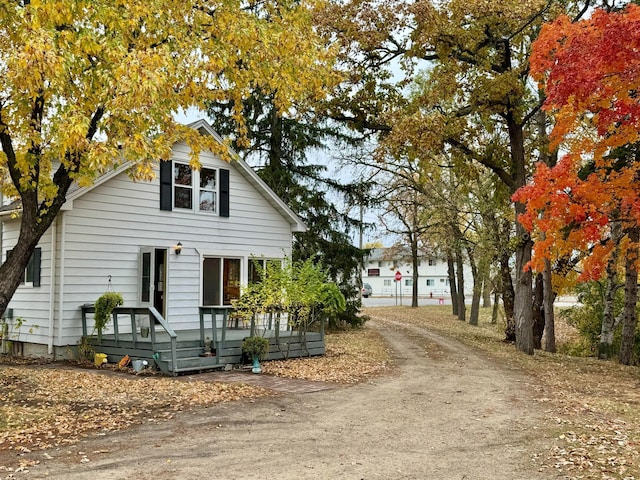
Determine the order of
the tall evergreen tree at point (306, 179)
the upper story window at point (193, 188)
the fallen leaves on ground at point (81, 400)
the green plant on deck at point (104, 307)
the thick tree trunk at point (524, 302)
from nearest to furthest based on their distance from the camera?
the fallen leaves on ground at point (81, 400) < the green plant on deck at point (104, 307) < the upper story window at point (193, 188) < the thick tree trunk at point (524, 302) < the tall evergreen tree at point (306, 179)

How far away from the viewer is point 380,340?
17.5 metres

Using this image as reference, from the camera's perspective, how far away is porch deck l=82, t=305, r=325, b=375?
36.7 feet

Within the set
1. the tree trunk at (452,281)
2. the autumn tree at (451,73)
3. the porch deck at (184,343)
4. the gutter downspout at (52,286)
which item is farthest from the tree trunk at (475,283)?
the gutter downspout at (52,286)

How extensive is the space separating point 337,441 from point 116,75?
5.05 meters

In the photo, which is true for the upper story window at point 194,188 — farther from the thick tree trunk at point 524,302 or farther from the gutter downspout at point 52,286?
the thick tree trunk at point 524,302

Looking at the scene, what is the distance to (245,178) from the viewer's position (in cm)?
1598

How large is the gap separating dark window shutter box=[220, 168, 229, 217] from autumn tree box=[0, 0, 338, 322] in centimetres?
516

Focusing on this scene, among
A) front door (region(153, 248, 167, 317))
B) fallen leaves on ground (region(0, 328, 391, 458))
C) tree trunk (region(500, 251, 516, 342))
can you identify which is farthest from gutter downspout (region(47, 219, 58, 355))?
tree trunk (region(500, 251, 516, 342))

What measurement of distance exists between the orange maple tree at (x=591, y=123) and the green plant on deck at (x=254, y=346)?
19.0 ft

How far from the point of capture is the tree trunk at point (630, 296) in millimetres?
13648

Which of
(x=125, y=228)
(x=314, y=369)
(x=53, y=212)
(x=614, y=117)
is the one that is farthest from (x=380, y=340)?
(x=53, y=212)

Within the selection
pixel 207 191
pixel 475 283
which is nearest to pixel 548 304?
pixel 475 283

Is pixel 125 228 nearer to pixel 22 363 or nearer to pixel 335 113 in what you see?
pixel 22 363

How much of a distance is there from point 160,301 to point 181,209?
7.60 ft
